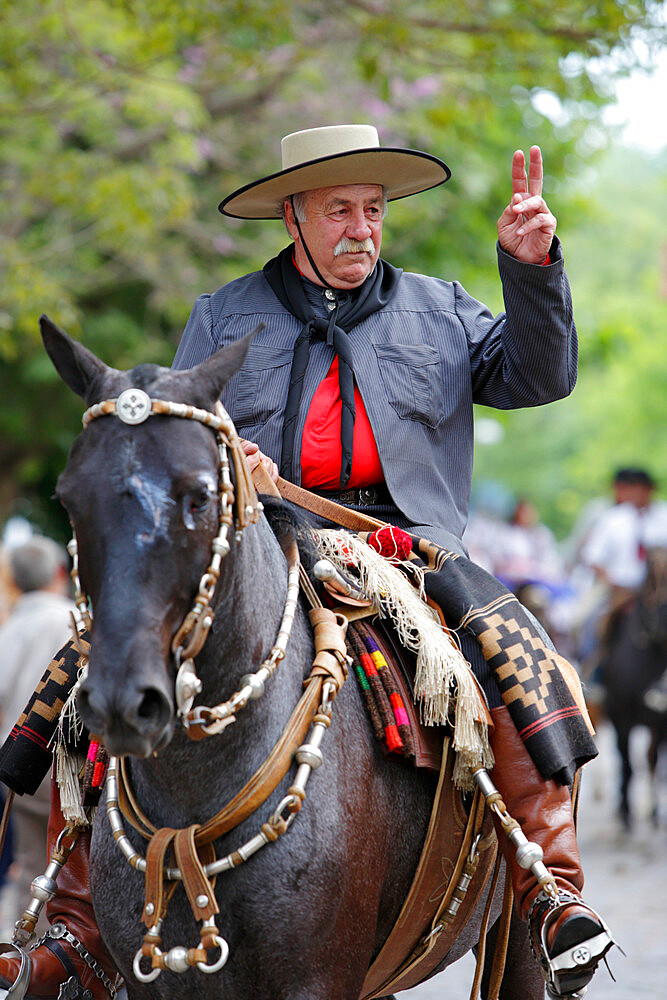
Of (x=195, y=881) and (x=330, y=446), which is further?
(x=330, y=446)

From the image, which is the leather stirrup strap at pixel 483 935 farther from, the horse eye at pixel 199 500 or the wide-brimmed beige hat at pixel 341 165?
the wide-brimmed beige hat at pixel 341 165

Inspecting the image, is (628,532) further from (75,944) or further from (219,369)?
(219,369)

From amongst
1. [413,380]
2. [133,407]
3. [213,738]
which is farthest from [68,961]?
[413,380]

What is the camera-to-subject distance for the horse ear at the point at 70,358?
8.80ft

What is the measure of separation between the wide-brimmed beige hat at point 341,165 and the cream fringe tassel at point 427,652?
3.63 feet

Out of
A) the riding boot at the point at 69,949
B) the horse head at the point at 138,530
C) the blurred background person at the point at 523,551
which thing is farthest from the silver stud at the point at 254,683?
the blurred background person at the point at 523,551

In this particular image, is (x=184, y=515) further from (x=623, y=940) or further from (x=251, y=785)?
(x=623, y=940)

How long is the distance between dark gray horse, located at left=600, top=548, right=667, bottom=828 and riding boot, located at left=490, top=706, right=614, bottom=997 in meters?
8.45

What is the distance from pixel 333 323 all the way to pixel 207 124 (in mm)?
7420

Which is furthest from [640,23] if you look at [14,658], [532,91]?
[14,658]

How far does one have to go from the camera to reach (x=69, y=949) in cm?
343

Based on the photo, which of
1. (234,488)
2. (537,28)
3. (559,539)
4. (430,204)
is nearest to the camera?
(234,488)

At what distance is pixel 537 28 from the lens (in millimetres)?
7812

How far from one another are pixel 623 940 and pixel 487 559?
1112 cm
